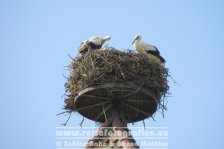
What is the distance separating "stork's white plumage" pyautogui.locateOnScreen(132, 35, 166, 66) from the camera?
12489mm

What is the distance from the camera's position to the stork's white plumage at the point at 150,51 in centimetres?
1249

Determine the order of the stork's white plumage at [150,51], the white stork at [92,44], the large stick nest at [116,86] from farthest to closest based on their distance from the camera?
the white stork at [92,44] < the stork's white plumage at [150,51] < the large stick nest at [116,86]

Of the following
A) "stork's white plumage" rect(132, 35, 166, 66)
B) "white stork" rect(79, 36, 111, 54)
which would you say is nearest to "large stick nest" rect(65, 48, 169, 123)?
"stork's white plumage" rect(132, 35, 166, 66)

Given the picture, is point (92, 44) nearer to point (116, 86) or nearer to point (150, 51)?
point (150, 51)

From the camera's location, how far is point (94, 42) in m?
13.8

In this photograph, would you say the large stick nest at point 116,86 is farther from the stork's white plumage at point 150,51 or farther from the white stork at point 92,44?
the white stork at point 92,44

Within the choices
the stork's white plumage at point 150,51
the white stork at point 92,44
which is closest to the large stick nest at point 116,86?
the stork's white plumage at point 150,51

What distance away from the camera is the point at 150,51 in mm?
12797

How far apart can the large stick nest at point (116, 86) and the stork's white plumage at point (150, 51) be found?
0.95m

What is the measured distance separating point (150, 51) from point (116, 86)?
2.60 m

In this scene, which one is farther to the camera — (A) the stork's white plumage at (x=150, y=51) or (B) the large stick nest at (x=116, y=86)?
(A) the stork's white plumage at (x=150, y=51)

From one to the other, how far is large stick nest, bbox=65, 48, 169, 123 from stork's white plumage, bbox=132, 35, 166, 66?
0.95 meters

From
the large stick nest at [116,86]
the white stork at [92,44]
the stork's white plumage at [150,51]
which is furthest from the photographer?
the white stork at [92,44]

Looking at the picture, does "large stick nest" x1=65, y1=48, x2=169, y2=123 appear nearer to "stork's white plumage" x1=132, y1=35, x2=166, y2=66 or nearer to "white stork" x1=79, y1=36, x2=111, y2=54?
"stork's white plumage" x1=132, y1=35, x2=166, y2=66
